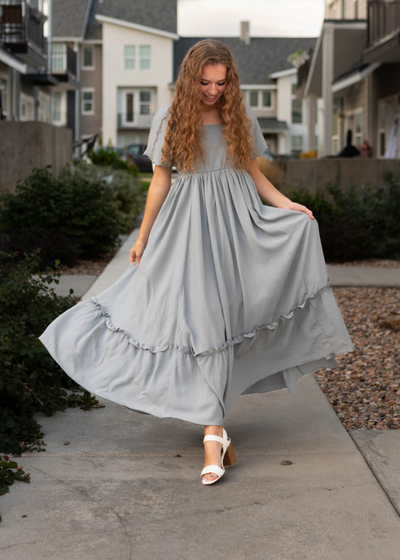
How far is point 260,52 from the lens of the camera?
4806 centimetres

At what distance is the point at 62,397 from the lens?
416 centimetres

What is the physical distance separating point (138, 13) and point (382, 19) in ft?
105

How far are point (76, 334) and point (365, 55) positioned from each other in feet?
48.3

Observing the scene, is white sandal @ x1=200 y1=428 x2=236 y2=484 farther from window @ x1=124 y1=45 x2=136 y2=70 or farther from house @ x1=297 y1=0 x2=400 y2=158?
window @ x1=124 y1=45 x2=136 y2=70

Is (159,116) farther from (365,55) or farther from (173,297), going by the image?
(365,55)

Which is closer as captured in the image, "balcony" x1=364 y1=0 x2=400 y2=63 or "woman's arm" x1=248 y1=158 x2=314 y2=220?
"woman's arm" x1=248 y1=158 x2=314 y2=220

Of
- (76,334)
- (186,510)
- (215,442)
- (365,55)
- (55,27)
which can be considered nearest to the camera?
(186,510)

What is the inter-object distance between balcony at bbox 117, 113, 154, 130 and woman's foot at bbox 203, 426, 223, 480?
4393 centimetres

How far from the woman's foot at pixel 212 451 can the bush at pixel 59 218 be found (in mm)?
5541

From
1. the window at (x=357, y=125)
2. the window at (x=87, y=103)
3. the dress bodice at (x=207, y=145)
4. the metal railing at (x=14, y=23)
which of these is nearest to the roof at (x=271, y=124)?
the window at (x=87, y=103)

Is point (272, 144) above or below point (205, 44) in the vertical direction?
above

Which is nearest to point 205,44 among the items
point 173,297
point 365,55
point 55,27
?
point 173,297

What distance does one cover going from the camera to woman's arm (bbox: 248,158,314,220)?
3518 mm

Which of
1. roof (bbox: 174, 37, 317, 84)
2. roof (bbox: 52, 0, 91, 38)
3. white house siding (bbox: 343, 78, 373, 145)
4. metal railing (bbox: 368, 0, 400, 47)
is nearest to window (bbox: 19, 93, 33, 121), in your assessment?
white house siding (bbox: 343, 78, 373, 145)
